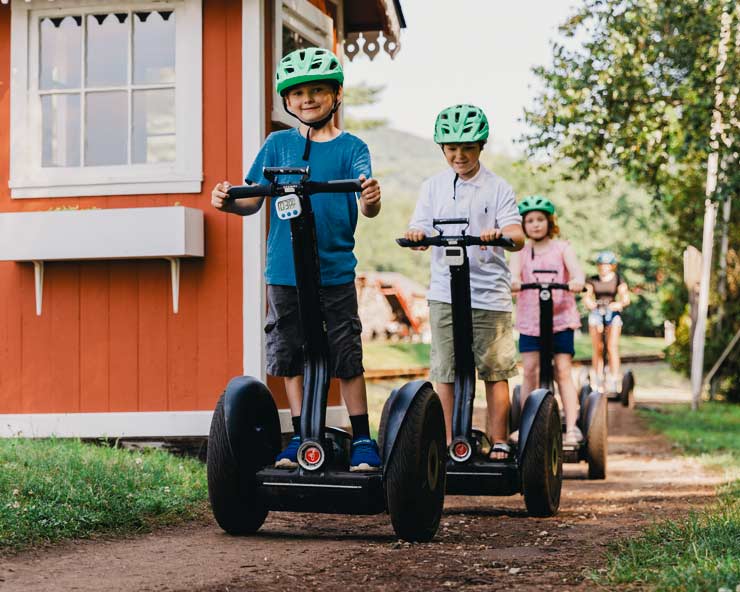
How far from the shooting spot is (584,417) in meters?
8.93

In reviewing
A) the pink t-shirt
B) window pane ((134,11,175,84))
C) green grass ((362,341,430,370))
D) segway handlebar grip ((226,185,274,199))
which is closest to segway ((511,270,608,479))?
the pink t-shirt

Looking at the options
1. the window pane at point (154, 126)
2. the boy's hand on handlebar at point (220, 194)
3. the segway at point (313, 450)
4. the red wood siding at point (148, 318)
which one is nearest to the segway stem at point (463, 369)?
the segway at point (313, 450)

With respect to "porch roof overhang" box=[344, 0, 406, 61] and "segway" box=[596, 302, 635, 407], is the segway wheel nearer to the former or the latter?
"segway" box=[596, 302, 635, 407]

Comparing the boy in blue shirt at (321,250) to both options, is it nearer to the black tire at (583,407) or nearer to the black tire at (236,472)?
the black tire at (236,472)

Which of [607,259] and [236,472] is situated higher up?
[607,259]

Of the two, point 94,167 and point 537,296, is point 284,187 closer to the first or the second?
point 537,296

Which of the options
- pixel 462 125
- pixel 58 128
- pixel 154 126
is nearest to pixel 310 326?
pixel 462 125

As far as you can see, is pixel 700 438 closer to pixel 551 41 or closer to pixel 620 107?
pixel 620 107

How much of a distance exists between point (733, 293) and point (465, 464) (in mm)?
14385

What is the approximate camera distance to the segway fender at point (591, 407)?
8.78 meters

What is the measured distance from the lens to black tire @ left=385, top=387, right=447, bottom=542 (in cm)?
512

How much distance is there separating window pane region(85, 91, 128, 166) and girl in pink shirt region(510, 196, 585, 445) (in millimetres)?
2896

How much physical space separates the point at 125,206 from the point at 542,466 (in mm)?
3880

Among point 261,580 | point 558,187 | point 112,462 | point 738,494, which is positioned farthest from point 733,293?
point 558,187
